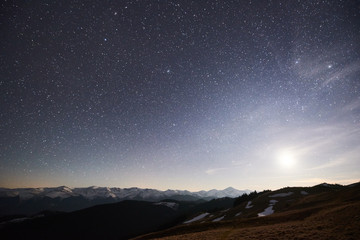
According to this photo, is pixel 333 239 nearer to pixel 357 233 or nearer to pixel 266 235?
pixel 357 233

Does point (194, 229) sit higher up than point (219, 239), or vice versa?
point (219, 239)

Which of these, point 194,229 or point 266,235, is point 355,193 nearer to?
point 266,235

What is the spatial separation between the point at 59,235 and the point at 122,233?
67.3 m

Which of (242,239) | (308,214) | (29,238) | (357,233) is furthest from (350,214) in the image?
(29,238)

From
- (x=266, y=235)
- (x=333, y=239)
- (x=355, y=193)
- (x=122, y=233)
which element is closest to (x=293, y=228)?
(x=266, y=235)

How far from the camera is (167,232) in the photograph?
37.1 m

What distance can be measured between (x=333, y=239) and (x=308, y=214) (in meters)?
13.4

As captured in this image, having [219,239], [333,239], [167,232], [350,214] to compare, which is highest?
[350,214]

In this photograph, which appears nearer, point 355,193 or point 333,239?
point 333,239

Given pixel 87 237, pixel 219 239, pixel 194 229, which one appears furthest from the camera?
pixel 87 237

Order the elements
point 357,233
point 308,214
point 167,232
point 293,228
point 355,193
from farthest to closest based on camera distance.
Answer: point 167,232, point 355,193, point 308,214, point 293,228, point 357,233

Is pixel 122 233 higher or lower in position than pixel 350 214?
lower

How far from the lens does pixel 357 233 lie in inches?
582

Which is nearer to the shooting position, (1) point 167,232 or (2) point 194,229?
(2) point 194,229
